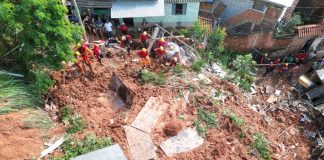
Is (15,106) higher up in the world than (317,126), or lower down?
higher up

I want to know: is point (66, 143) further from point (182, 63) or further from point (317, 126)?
point (317, 126)

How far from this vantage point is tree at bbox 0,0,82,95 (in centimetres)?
989

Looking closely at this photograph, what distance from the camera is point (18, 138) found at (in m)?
10.4

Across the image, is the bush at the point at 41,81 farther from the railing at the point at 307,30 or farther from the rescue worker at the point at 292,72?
the railing at the point at 307,30

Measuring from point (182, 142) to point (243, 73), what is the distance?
7529mm

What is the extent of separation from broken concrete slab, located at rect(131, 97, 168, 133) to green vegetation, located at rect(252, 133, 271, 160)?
4.61 m

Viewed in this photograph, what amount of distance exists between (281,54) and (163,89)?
1208 cm

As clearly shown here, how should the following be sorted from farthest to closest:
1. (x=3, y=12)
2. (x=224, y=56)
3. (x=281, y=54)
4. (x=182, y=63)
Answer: (x=281, y=54) < (x=224, y=56) < (x=182, y=63) < (x=3, y=12)

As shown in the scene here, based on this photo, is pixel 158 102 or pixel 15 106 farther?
pixel 158 102

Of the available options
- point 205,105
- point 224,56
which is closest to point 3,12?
point 205,105

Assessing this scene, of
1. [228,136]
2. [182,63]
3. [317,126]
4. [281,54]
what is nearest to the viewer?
[228,136]

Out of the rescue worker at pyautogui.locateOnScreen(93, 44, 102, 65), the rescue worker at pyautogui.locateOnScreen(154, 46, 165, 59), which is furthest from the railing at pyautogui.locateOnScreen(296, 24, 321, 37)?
the rescue worker at pyautogui.locateOnScreen(93, 44, 102, 65)

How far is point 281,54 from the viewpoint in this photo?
69.5ft

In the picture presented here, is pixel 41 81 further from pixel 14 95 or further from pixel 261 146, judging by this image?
pixel 261 146
